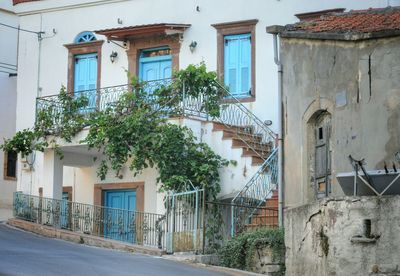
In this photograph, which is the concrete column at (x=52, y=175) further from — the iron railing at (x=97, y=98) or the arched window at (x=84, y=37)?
the arched window at (x=84, y=37)

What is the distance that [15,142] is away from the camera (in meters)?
23.4

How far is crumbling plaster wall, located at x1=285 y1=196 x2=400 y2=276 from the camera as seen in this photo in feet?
45.4

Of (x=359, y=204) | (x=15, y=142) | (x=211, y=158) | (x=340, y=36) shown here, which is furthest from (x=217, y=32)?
(x=359, y=204)

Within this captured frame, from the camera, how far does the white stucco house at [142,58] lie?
22906mm

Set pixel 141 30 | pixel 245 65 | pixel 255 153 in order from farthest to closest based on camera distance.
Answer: pixel 141 30
pixel 245 65
pixel 255 153

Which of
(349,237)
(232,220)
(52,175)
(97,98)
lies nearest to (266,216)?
(232,220)

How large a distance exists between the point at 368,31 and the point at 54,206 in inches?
389

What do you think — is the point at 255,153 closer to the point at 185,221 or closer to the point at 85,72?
the point at 185,221

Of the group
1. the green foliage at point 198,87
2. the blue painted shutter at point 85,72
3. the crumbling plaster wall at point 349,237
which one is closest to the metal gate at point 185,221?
the green foliage at point 198,87

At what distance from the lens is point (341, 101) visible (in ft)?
56.2

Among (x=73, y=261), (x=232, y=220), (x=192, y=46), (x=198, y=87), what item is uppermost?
(x=192, y=46)

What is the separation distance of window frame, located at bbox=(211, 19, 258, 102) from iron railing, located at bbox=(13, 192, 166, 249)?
4.85 meters

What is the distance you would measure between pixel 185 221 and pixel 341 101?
459 centimetres

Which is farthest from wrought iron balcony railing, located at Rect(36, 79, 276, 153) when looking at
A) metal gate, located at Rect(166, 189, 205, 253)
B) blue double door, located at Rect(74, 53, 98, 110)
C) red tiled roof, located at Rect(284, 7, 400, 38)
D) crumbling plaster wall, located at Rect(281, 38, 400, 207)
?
red tiled roof, located at Rect(284, 7, 400, 38)
